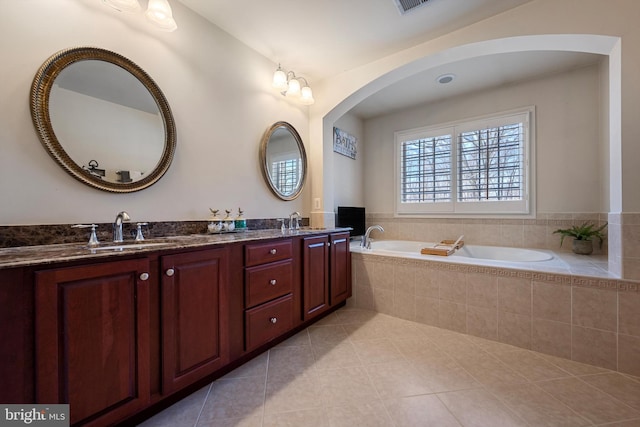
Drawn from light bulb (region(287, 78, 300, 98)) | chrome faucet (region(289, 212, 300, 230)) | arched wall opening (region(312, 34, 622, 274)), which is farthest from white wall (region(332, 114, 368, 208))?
light bulb (region(287, 78, 300, 98))

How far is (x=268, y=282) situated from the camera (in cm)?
180

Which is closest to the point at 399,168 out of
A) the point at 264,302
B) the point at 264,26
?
the point at 264,26

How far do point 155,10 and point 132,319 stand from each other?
1.76 metres

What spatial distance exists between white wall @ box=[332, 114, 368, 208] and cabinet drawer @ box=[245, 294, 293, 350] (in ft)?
6.12

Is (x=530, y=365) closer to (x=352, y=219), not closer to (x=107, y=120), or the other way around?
(x=352, y=219)

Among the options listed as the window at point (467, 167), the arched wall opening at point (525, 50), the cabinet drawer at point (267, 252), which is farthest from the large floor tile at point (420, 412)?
the window at point (467, 167)

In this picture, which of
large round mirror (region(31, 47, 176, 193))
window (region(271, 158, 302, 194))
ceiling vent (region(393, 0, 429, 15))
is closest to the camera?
large round mirror (region(31, 47, 176, 193))

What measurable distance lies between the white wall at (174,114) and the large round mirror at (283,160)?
0.09 metres

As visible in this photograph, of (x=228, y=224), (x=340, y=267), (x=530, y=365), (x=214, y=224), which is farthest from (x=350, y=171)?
(x=530, y=365)

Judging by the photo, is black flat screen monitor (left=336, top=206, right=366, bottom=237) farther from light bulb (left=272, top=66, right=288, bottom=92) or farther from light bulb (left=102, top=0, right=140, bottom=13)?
light bulb (left=102, top=0, right=140, bottom=13)

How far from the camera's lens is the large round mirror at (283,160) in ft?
8.11

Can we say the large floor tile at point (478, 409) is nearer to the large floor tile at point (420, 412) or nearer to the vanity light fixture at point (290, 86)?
the large floor tile at point (420, 412)

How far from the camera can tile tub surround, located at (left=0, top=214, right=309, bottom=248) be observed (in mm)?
1197

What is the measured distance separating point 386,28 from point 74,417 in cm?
299
